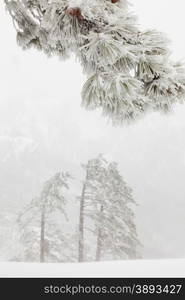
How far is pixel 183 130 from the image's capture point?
133m

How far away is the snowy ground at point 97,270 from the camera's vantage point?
4.82m

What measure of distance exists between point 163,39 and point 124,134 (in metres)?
142

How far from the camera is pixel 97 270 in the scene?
5125 mm

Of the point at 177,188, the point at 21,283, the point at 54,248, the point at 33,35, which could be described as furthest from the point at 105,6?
the point at 177,188

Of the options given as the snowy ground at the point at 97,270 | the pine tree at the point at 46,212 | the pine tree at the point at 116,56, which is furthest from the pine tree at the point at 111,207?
the pine tree at the point at 116,56

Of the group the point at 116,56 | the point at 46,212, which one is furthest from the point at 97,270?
the point at 46,212

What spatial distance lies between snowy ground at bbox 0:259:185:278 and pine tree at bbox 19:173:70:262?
10077mm

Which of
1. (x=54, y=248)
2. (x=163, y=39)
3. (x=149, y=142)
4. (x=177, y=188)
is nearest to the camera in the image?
(x=163, y=39)

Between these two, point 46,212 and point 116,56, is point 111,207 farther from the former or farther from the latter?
point 116,56

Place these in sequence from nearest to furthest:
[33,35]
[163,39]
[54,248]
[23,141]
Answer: [163,39] < [33,35] < [54,248] < [23,141]

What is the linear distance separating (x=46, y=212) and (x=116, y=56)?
1636cm

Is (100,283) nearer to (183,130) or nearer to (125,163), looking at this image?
(125,163)

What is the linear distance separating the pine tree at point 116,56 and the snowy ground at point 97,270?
3.20m

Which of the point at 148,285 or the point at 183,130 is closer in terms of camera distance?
the point at 148,285
